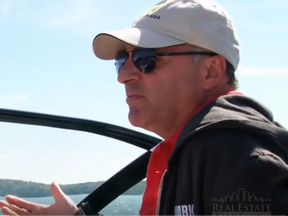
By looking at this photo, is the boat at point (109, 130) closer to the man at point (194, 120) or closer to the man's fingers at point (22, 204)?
the man at point (194, 120)

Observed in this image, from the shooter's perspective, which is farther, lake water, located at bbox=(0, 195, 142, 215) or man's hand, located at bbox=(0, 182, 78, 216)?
Answer: lake water, located at bbox=(0, 195, 142, 215)

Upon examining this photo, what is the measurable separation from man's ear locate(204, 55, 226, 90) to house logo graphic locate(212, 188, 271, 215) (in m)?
0.66

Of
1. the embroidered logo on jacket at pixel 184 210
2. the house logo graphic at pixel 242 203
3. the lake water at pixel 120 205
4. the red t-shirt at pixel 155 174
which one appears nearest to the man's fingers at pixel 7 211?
the lake water at pixel 120 205

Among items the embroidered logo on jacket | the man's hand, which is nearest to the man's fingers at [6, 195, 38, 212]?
the man's hand

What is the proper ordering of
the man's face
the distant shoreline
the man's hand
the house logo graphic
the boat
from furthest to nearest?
1. the boat
2. the distant shoreline
3. the man's face
4. the man's hand
5. the house logo graphic

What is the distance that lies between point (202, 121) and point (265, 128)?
182 mm

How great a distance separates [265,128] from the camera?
1815 millimetres

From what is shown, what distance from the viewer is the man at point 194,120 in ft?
5.54

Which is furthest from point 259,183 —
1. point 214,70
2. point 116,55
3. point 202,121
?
point 116,55

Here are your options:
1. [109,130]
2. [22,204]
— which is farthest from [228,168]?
[109,130]

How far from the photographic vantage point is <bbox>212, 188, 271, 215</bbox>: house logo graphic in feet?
5.45

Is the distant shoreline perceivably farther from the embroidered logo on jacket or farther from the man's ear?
the embroidered logo on jacket

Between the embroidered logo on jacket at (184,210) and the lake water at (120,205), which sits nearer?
the embroidered logo on jacket at (184,210)

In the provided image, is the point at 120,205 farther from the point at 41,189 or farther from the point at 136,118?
the point at 136,118
